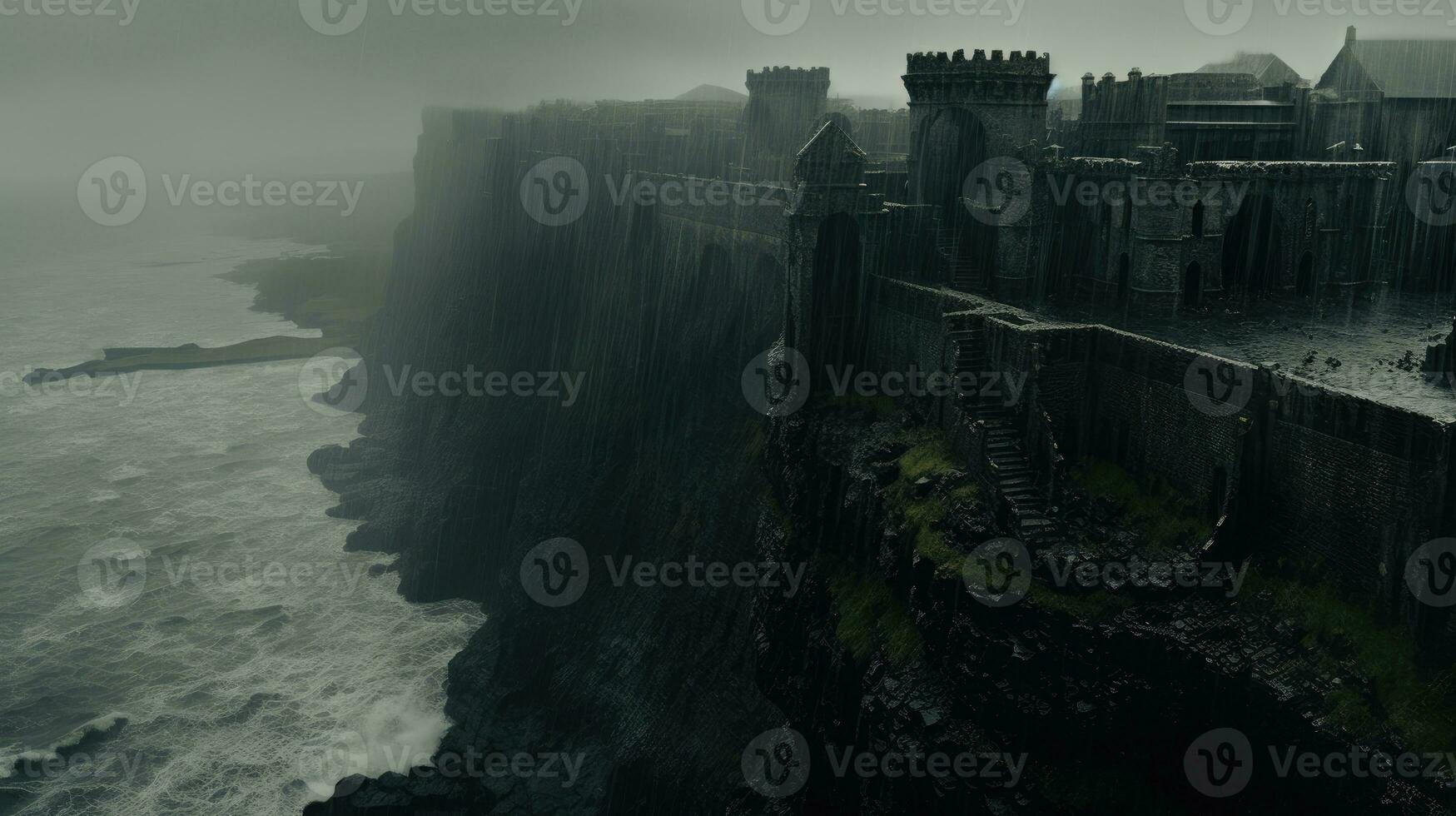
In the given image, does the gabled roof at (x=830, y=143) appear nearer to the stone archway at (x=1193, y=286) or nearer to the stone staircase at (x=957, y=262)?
the stone staircase at (x=957, y=262)

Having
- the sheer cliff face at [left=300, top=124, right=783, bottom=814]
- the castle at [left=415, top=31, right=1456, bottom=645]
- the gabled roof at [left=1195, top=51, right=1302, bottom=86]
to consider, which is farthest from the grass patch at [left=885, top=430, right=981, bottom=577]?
the gabled roof at [left=1195, top=51, right=1302, bottom=86]

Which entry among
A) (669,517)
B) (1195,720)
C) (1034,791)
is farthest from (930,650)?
(669,517)

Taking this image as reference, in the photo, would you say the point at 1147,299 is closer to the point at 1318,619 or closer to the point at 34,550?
the point at 1318,619

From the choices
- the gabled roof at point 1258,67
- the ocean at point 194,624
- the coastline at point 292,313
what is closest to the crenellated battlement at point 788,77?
the gabled roof at point 1258,67

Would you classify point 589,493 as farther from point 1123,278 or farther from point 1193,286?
point 1193,286

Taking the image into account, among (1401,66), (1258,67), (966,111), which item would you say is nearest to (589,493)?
(966,111)

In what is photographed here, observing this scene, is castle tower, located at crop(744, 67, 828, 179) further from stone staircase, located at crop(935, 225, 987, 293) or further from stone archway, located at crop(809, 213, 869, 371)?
stone archway, located at crop(809, 213, 869, 371)
